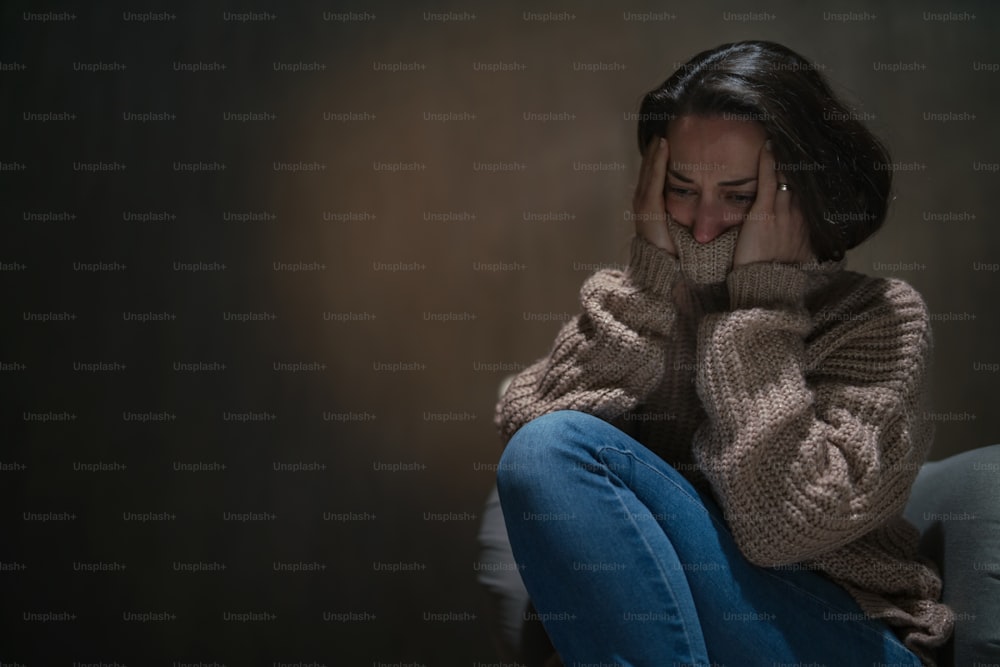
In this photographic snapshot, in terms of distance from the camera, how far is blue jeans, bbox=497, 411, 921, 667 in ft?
2.97

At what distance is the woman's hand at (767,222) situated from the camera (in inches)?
43.4

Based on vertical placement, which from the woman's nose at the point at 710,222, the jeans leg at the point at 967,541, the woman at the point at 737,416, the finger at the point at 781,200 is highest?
the finger at the point at 781,200

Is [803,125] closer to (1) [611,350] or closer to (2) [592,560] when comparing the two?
(1) [611,350]

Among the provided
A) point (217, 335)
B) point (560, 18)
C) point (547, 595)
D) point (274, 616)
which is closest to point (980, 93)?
point (560, 18)

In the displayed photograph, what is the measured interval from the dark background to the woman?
1.83ft

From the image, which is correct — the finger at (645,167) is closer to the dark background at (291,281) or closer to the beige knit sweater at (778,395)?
the beige knit sweater at (778,395)

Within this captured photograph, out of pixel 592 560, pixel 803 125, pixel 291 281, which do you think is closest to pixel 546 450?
pixel 592 560

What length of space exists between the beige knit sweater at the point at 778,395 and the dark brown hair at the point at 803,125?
0.07 m

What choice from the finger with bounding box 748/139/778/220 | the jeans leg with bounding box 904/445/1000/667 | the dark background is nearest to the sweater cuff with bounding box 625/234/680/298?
the finger with bounding box 748/139/778/220

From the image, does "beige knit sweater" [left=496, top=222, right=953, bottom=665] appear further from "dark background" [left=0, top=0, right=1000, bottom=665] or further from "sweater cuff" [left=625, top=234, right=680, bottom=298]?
"dark background" [left=0, top=0, right=1000, bottom=665]

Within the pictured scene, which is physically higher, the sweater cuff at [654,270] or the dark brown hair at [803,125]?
the dark brown hair at [803,125]

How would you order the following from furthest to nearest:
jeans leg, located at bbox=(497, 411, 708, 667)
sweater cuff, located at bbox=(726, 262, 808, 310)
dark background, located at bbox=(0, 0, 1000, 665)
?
dark background, located at bbox=(0, 0, 1000, 665) < sweater cuff, located at bbox=(726, 262, 808, 310) < jeans leg, located at bbox=(497, 411, 708, 667)

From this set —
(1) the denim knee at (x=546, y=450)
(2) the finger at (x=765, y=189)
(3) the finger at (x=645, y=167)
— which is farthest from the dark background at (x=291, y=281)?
A: (1) the denim knee at (x=546, y=450)

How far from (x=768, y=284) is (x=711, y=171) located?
163mm
